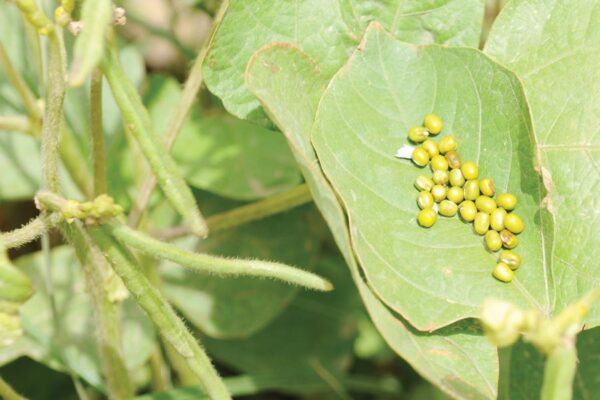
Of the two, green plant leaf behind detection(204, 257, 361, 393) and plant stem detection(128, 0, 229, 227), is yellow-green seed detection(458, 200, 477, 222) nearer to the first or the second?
plant stem detection(128, 0, 229, 227)

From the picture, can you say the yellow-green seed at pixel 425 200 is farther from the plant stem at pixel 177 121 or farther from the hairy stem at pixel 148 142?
the plant stem at pixel 177 121

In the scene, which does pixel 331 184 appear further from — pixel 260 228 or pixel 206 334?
pixel 206 334

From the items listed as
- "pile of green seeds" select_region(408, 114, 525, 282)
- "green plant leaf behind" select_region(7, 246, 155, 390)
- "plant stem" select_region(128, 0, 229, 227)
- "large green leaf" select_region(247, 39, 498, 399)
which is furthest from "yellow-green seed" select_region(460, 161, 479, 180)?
"green plant leaf behind" select_region(7, 246, 155, 390)

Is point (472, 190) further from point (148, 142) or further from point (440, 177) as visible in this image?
point (148, 142)

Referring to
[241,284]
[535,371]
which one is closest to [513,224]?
[535,371]

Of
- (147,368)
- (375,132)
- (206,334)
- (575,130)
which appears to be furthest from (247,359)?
(575,130)
